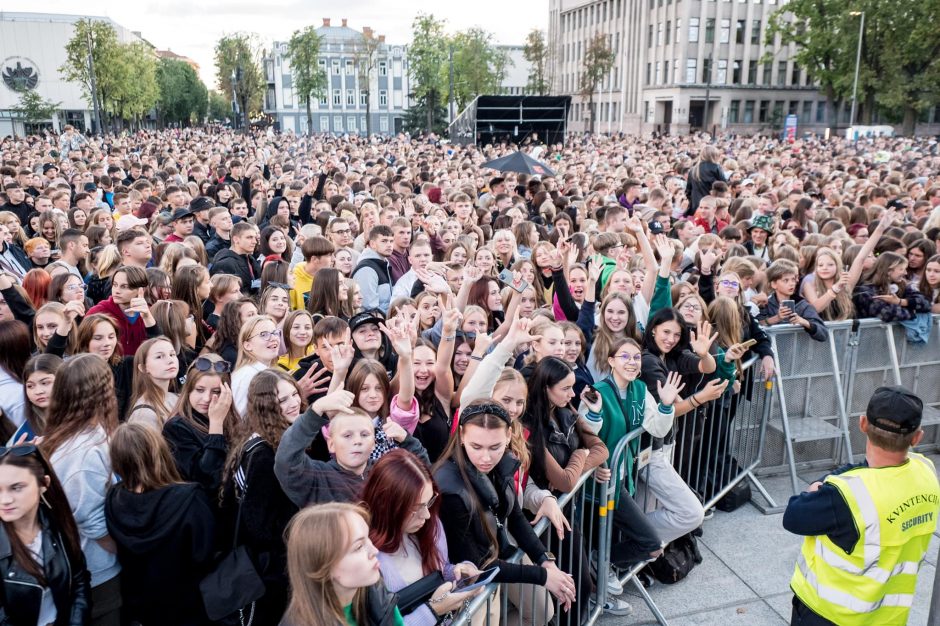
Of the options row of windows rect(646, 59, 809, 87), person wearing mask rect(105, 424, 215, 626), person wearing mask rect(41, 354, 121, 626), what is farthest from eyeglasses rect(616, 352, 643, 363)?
row of windows rect(646, 59, 809, 87)

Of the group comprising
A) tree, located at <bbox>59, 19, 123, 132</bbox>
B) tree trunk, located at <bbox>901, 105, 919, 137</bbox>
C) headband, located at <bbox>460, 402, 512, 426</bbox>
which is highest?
tree, located at <bbox>59, 19, 123, 132</bbox>

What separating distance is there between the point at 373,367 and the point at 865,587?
107 inches

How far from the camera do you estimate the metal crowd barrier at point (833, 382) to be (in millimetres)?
6070

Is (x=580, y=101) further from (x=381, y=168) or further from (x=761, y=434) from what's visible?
(x=761, y=434)

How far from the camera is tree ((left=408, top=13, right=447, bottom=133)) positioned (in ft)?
175

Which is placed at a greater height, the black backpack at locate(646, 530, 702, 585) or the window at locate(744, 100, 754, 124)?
the window at locate(744, 100, 754, 124)

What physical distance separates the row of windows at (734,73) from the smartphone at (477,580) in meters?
73.0

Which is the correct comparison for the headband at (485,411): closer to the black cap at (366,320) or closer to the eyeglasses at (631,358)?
the eyeglasses at (631,358)

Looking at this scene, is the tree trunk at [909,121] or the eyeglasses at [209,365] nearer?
the eyeglasses at [209,365]

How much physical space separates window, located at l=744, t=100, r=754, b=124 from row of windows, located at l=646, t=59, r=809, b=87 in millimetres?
1966

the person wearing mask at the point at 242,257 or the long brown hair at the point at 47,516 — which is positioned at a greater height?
the person wearing mask at the point at 242,257

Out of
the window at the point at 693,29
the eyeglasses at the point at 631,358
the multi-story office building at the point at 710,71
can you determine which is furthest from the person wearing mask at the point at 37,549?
the window at the point at 693,29

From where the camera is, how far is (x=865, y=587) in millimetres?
3281

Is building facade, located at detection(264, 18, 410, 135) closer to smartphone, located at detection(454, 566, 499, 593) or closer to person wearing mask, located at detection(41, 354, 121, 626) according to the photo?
person wearing mask, located at detection(41, 354, 121, 626)
